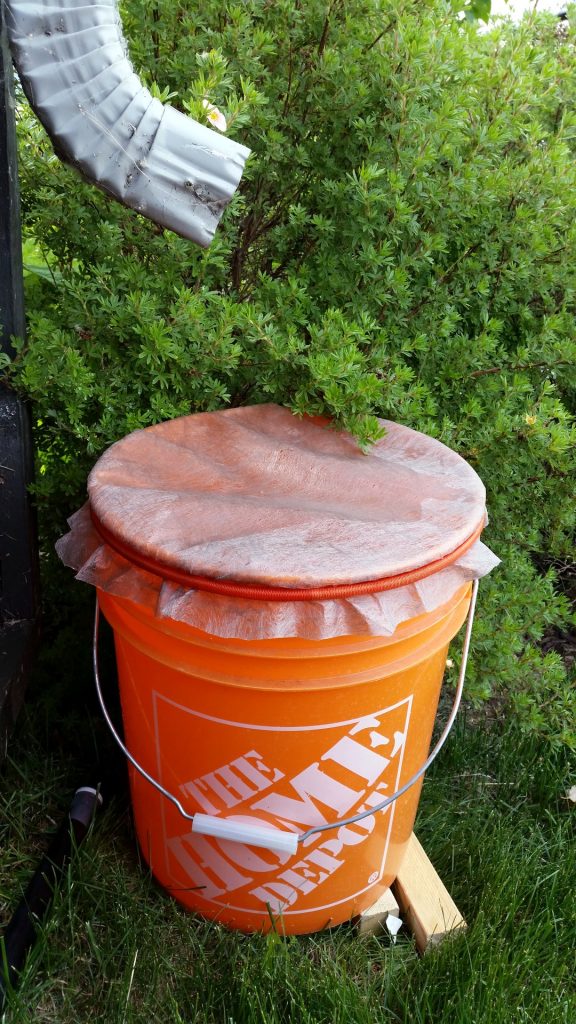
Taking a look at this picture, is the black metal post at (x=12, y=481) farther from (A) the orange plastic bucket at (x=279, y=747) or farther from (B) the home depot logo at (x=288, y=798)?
(B) the home depot logo at (x=288, y=798)

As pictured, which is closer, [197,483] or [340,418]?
[197,483]

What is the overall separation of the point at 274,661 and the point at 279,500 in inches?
12.4

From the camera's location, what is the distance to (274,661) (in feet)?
4.24

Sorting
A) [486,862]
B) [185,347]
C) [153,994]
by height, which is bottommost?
[153,994]

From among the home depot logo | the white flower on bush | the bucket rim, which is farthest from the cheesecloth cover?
the white flower on bush

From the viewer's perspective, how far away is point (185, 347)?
5.79ft

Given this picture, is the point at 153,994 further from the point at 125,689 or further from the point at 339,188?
the point at 339,188

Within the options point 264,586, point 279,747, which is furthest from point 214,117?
point 279,747

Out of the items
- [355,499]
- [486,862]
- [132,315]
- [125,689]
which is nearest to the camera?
[355,499]

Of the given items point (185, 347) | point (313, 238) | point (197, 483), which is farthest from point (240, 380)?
point (197, 483)

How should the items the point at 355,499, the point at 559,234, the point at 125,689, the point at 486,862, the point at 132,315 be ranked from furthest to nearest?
the point at 559,234
the point at 486,862
the point at 132,315
the point at 125,689
the point at 355,499

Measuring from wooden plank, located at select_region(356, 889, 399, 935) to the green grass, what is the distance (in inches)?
1.2

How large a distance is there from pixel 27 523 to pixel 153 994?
1070 mm

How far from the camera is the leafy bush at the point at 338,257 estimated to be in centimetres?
174
